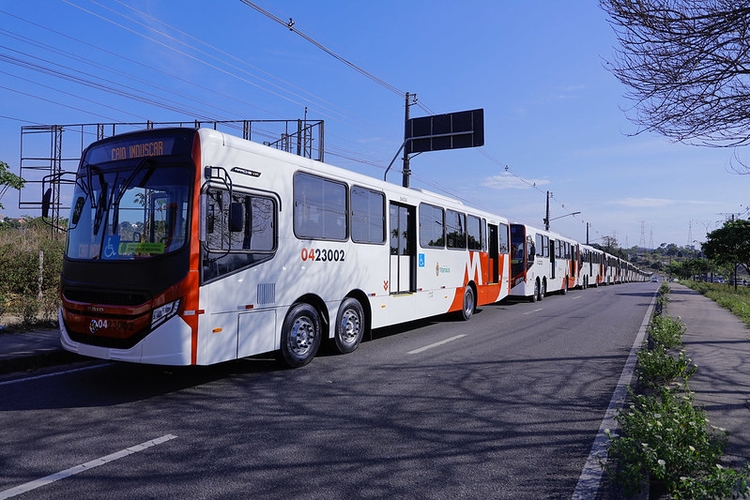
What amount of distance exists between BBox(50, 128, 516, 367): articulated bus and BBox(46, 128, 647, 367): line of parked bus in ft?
0.05

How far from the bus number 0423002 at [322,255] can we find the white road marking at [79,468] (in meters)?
3.63

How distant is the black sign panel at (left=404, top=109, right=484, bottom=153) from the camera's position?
71.3ft

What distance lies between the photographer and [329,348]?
9.46 m

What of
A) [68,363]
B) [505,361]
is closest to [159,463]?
[68,363]

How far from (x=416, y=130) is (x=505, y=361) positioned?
A: 51.7 feet

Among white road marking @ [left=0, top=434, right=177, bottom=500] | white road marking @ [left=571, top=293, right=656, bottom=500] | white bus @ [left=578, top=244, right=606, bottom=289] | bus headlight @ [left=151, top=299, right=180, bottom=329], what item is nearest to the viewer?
white road marking @ [left=0, top=434, right=177, bottom=500]

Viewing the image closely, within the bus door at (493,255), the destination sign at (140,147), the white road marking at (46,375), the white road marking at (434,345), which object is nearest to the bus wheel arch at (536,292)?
the bus door at (493,255)

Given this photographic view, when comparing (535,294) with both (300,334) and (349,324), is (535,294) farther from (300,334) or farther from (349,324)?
(300,334)

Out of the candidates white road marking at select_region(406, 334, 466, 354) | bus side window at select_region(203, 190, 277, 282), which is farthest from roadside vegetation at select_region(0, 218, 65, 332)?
white road marking at select_region(406, 334, 466, 354)

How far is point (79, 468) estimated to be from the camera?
4.19 m

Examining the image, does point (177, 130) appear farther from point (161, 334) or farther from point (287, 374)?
point (287, 374)

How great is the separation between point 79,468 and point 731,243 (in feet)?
115

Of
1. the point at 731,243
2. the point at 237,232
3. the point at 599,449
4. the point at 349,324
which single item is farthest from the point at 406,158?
the point at 731,243

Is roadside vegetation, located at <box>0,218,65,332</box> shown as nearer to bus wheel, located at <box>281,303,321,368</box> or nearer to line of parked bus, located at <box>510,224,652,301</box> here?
bus wheel, located at <box>281,303,321,368</box>
